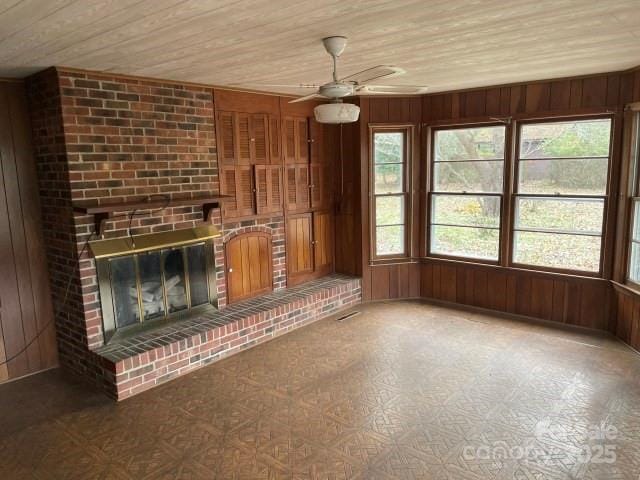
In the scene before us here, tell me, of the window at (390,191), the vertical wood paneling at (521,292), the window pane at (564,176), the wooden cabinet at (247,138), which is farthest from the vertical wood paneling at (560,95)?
the wooden cabinet at (247,138)

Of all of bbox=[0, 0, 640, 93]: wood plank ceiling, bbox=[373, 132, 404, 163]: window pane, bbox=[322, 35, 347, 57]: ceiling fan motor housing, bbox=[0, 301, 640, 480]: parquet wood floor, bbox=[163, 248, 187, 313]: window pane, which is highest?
bbox=[0, 0, 640, 93]: wood plank ceiling

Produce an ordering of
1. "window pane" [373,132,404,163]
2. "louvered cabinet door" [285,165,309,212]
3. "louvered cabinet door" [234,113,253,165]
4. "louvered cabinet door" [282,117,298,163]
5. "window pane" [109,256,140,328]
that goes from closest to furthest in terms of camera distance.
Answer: "window pane" [109,256,140,328]
"louvered cabinet door" [234,113,253,165]
"louvered cabinet door" [282,117,298,163]
"louvered cabinet door" [285,165,309,212]
"window pane" [373,132,404,163]

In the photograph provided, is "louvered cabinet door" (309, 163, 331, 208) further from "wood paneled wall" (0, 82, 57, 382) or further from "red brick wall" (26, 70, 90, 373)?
"wood paneled wall" (0, 82, 57, 382)

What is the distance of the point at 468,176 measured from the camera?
542 cm

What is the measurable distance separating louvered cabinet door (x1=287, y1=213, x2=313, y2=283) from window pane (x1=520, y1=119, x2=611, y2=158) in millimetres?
2542

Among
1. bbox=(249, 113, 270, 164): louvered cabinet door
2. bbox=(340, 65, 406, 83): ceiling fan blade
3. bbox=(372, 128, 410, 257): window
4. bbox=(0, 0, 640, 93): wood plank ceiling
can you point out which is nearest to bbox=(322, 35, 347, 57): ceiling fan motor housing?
bbox=(0, 0, 640, 93): wood plank ceiling

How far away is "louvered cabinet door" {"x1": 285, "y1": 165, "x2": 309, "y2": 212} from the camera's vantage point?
5.38 m

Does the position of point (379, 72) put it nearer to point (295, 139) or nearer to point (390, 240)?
point (295, 139)

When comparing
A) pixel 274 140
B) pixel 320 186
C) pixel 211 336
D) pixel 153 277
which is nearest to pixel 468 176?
pixel 320 186

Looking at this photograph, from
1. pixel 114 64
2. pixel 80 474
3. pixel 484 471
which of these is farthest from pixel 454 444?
pixel 114 64

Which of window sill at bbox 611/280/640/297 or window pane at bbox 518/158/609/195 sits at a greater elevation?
window pane at bbox 518/158/609/195

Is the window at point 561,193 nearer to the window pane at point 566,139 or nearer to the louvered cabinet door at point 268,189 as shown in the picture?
the window pane at point 566,139

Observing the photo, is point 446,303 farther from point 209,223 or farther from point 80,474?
point 80,474

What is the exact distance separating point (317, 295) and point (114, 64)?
3024 millimetres
